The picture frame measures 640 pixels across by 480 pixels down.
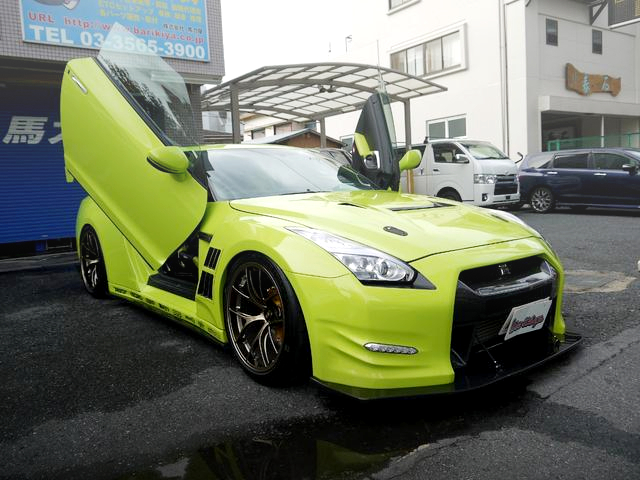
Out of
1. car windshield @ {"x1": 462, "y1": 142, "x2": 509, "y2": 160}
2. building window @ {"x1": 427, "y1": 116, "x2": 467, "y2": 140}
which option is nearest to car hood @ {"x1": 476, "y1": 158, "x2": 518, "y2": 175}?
car windshield @ {"x1": 462, "y1": 142, "x2": 509, "y2": 160}

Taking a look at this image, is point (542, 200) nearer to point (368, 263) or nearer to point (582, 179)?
point (582, 179)

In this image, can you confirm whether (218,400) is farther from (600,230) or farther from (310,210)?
(600,230)

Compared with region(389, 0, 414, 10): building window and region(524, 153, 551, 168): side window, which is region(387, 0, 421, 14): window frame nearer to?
region(389, 0, 414, 10): building window

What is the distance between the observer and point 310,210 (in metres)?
3.11

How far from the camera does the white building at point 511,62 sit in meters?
17.8

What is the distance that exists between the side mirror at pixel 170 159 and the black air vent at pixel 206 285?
72cm

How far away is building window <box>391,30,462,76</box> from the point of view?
19.5 meters

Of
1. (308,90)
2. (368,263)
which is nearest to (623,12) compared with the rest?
(308,90)

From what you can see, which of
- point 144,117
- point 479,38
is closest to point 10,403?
point 144,117

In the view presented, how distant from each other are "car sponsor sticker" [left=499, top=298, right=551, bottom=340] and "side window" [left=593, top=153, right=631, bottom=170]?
9541 millimetres

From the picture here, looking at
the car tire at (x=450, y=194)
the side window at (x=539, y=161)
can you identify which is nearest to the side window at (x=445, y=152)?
the car tire at (x=450, y=194)

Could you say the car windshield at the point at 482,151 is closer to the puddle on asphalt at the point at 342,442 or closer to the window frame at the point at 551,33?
the window frame at the point at 551,33

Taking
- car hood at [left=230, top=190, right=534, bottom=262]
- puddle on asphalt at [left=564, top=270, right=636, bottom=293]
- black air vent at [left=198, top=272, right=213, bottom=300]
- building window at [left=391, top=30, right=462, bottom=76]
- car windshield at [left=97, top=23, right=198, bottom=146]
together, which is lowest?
puddle on asphalt at [left=564, top=270, right=636, bottom=293]

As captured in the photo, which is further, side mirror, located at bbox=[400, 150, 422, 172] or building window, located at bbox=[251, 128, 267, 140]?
building window, located at bbox=[251, 128, 267, 140]
